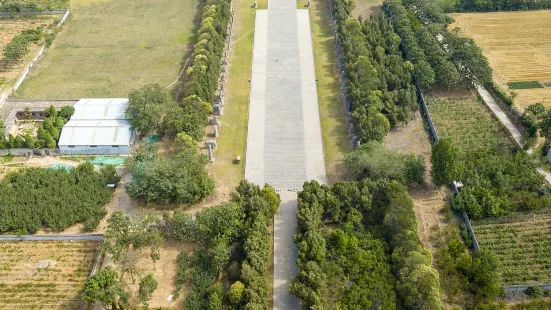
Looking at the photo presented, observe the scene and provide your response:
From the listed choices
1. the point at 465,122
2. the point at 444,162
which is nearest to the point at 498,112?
the point at 465,122

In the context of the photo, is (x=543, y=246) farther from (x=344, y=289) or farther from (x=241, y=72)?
(x=241, y=72)

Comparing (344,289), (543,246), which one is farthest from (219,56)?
(543,246)

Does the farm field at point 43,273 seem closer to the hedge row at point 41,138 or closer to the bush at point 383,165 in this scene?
the hedge row at point 41,138

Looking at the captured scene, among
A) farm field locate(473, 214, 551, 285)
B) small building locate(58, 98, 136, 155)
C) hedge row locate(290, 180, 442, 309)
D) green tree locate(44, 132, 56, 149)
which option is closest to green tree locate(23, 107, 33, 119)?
small building locate(58, 98, 136, 155)

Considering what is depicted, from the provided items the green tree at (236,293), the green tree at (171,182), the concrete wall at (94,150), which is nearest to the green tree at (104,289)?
the green tree at (236,293)

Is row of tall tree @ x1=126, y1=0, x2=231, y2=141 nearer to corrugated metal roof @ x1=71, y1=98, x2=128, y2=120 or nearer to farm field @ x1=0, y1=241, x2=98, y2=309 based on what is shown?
corrugated metal roof @ x1=71, y1=98, x2=128, y2=120

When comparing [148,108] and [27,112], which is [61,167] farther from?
[27,112]
